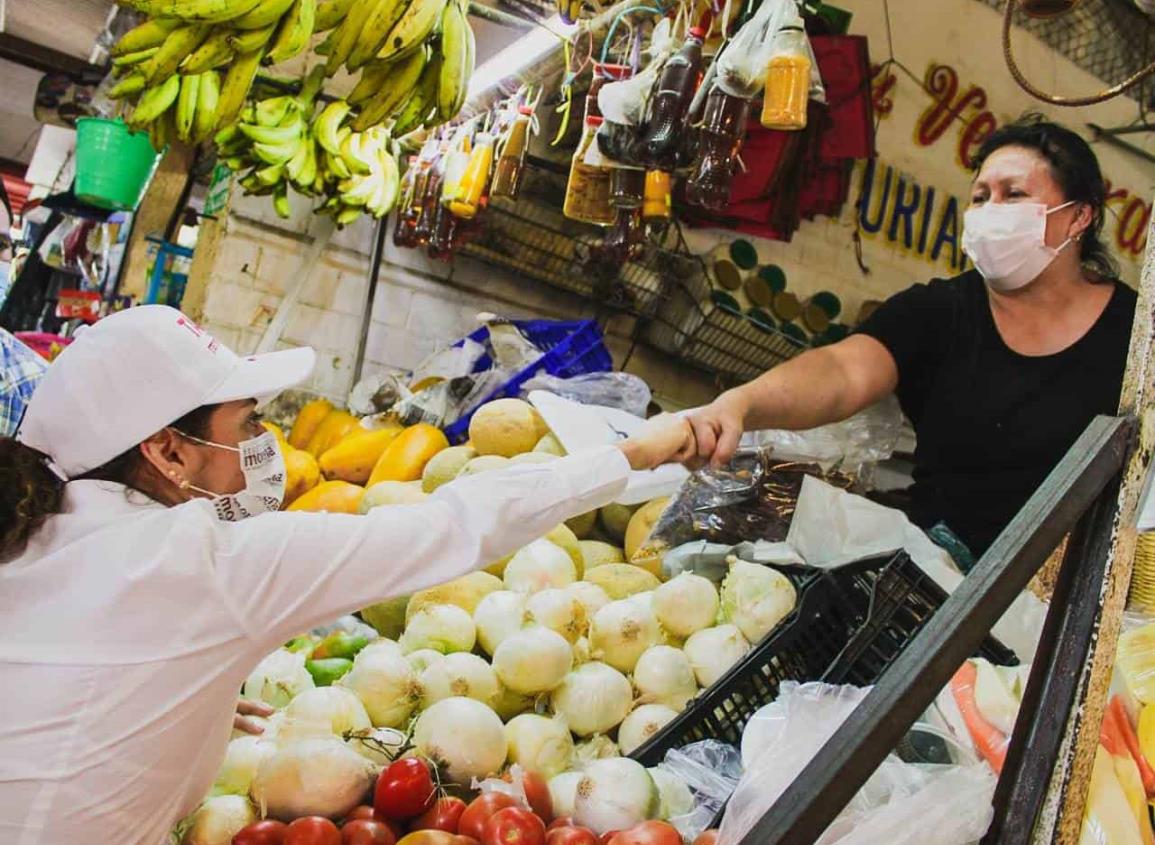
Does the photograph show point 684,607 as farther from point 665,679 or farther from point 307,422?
point 307,422

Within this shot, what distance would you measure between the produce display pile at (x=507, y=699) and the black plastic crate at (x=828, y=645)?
0.09 metres

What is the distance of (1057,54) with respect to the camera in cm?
712

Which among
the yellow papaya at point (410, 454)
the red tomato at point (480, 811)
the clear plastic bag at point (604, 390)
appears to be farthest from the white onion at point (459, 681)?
the yellow papaya at point (410, 454)

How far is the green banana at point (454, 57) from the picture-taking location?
342cm

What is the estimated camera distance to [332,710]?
6.00 ft

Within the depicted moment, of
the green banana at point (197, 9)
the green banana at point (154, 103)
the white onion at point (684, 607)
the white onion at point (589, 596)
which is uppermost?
the green banana at point (197, 9)

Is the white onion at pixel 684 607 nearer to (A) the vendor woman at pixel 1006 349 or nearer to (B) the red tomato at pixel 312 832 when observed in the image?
(A) the vendor woman at pixel 1006 349

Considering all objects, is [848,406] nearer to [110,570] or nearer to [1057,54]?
[110,570]

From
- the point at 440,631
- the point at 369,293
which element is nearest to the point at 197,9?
the point at 440,631

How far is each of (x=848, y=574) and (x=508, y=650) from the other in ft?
2.48

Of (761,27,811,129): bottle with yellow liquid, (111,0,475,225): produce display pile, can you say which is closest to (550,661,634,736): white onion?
(761,27,811,129): bottle with yellow liquid

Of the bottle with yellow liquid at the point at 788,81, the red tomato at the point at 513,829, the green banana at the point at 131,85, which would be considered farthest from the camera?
the green banana at the point at 131,85

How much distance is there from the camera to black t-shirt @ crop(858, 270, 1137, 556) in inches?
89.9

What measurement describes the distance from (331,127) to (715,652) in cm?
371
